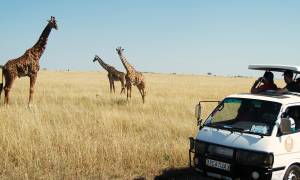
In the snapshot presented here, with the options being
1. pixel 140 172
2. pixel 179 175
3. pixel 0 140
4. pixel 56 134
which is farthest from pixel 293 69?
pixel 0 140

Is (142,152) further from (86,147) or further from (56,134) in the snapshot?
(56,134)

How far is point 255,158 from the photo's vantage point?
20.6 feet

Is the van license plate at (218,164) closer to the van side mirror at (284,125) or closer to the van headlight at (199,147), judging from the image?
the van headlight at (199,147)

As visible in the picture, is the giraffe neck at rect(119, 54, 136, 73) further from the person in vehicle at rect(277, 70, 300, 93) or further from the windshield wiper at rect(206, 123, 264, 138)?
the windshield wiper at rect(206, 123, 264, 138)

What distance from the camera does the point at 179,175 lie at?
7.93m

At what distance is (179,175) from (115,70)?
57.6 feet

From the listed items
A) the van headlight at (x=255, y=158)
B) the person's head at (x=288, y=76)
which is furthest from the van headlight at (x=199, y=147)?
the person's head at (x=288, y=76)

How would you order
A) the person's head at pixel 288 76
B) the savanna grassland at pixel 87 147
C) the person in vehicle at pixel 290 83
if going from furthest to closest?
the person's head at pixel 288 76, the person in vehicle at pixel 290 83, the savanna grassland at pixel 87 147

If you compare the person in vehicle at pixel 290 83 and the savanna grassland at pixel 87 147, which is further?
the person in vehicle at pixel 290 83

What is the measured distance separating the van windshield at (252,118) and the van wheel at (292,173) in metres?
0.63

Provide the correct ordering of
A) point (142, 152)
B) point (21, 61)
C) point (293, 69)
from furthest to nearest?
point (21, 61)
point (142, 152)
point (293, 69)

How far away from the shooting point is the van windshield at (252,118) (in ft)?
22.1

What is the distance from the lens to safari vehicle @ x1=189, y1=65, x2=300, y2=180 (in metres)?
6.28

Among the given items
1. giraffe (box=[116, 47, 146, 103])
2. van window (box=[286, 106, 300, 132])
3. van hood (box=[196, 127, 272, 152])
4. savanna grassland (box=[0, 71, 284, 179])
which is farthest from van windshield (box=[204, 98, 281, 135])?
giraffe (box=[116, 47, 146, 103])
